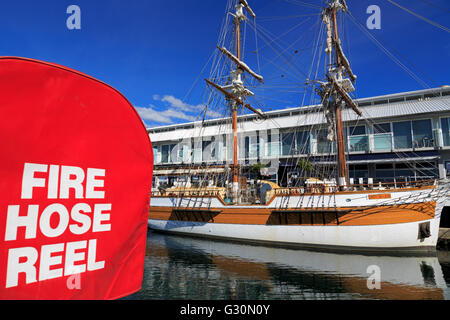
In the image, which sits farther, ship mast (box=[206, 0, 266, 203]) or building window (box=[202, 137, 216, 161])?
building window (box=[202, 137, 216, 161])

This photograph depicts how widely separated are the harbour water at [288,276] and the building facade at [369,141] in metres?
8.93

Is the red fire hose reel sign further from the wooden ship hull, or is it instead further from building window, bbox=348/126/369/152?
building window, bbox=348/126/369/152

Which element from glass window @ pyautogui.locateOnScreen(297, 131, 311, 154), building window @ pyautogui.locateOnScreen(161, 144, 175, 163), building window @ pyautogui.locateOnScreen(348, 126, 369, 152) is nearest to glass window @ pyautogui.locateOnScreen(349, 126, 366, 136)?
building window @ pyautogui.locateOnScreen(348, 126, 369, 152)

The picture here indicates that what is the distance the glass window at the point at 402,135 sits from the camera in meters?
24.9

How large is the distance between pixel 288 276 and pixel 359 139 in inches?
811

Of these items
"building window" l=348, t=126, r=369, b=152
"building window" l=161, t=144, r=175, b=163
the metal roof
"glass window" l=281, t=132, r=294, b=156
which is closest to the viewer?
the metal roof

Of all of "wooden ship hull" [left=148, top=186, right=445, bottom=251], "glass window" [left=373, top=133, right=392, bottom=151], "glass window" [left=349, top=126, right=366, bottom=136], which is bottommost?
"wooden ship hull" [left=148, top=186, right=445, bottom=251]

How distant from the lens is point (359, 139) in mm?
26484

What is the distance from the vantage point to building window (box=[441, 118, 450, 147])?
23.3m

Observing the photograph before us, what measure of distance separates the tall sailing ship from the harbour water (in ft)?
3.95

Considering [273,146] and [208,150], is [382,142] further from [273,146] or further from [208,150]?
[208,150]

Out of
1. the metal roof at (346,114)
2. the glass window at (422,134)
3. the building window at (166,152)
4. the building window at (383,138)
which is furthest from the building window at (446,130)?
the building window at (166,152)

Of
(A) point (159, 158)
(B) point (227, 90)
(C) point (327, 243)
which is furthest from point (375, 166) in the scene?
(A) point (159, 158)

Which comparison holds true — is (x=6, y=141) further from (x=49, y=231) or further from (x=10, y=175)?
(x=49, y=231)
